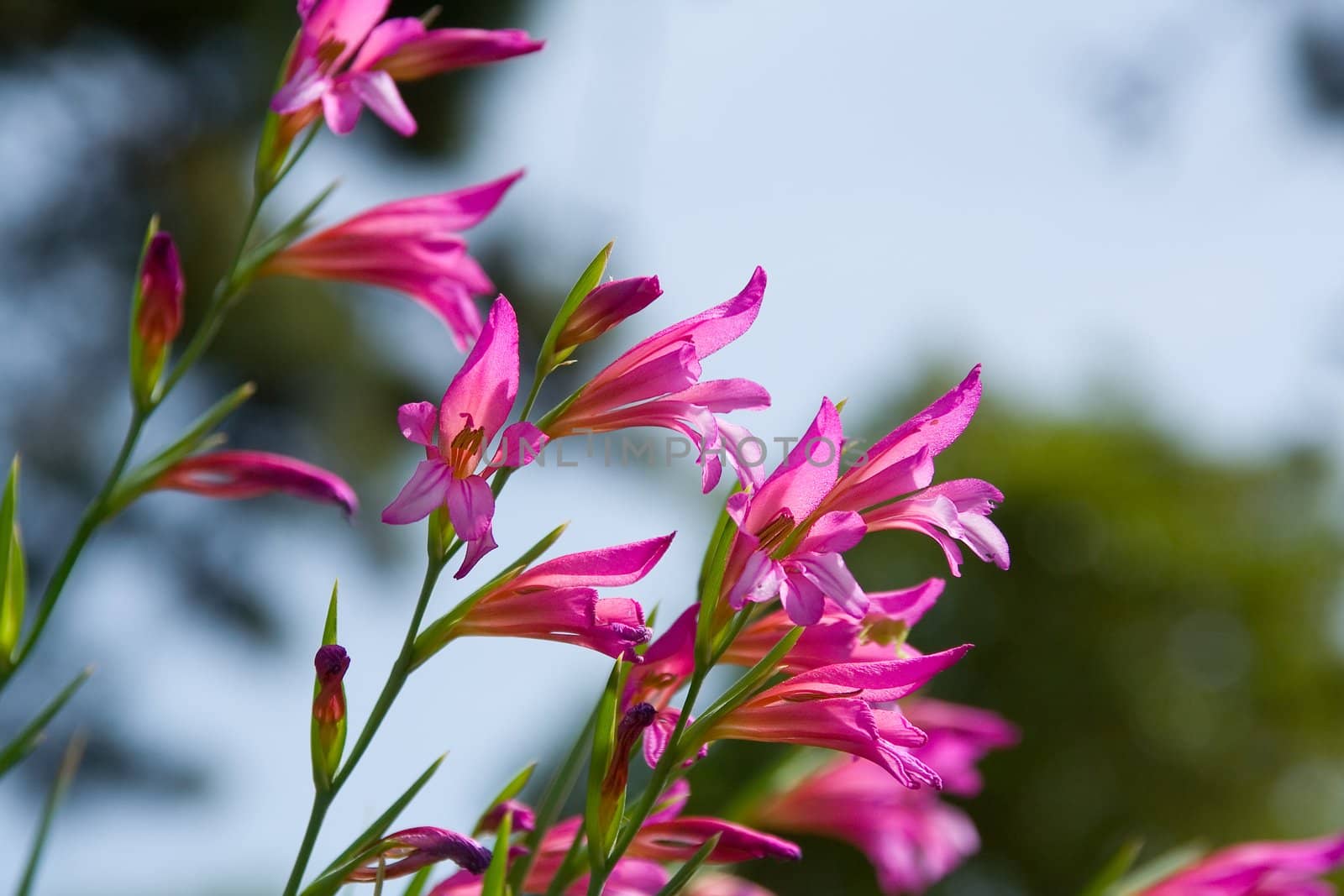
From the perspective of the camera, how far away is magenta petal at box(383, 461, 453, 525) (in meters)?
0.63

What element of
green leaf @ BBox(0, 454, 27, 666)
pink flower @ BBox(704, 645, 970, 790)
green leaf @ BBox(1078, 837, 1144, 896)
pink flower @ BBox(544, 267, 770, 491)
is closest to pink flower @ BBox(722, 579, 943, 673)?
pink flower @ BBox(704, 645, 970, 790)

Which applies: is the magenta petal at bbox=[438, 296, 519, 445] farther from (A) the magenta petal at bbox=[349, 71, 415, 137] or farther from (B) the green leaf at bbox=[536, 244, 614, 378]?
(A) the magenta petal at bbox=[349, 71, 415, 137]

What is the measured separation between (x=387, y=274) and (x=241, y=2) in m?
6.62

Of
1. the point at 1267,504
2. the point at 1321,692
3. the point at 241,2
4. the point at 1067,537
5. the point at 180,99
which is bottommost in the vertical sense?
the point at 1321,692

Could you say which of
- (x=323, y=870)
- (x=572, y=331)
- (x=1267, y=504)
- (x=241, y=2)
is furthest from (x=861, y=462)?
(x=1267, y=504)

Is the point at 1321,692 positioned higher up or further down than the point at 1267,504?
further down

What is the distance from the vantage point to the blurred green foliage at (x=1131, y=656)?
648 centimetres

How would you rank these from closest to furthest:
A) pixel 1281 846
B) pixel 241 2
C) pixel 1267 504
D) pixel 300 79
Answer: pixel 300 79 → pixel 1281 846 → pixel 241 2 → pixel 1267 504

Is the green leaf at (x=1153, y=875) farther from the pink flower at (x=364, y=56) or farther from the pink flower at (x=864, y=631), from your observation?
the pink flower at (x=364, y=56)

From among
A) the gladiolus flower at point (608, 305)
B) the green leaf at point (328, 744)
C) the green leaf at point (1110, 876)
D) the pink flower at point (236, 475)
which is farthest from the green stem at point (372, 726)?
the green leaf at point (1110, 876)

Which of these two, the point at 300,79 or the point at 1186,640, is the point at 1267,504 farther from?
the point at 300,79

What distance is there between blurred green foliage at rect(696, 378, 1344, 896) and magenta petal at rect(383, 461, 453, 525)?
5560mm

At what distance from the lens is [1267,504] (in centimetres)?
751

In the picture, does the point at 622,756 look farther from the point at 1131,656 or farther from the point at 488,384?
the point at 1131,656
